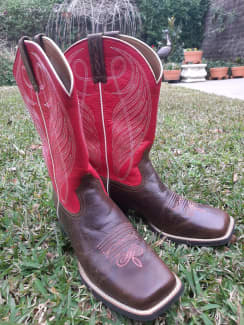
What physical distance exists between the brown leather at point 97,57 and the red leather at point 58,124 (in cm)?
20

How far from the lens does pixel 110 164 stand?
101 cm

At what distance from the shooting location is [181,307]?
0.67 m

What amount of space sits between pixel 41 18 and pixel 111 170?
24.8 feet

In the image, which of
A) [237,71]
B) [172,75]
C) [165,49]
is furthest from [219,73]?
[165,49]

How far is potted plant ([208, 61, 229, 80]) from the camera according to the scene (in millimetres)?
7414

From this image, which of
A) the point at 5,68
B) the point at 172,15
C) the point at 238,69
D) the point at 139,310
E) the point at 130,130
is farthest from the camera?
the point at 172,15

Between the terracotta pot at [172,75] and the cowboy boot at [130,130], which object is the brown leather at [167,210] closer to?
the cowboy boot at [130,130]

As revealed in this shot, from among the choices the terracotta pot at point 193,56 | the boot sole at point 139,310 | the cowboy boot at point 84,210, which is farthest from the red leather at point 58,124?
the terracotta pot at point 193,56

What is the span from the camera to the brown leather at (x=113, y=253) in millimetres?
652

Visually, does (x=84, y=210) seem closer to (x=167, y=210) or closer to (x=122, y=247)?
(x=122, y=247)

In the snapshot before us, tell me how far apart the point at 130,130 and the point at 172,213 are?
312 millimetres

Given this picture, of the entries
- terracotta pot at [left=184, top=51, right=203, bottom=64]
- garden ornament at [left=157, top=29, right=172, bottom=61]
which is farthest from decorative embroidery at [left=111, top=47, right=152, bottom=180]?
terracotta pot at [left=184, top=51, right=203, bottom=64]

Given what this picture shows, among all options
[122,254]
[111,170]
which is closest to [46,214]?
[111,170]

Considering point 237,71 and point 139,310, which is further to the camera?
point 237,71
